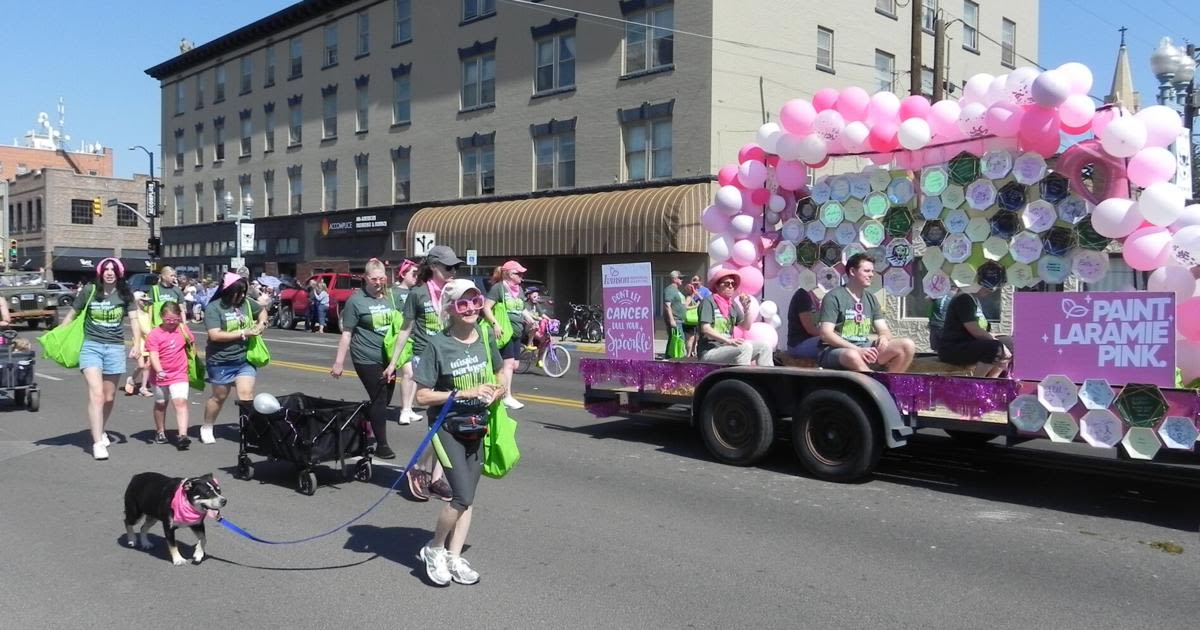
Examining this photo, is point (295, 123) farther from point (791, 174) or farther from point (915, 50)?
point (791, 174)

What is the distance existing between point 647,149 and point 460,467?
74.3ft

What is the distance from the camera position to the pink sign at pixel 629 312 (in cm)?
907

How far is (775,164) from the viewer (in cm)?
964

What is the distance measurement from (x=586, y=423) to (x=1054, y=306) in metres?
5.30

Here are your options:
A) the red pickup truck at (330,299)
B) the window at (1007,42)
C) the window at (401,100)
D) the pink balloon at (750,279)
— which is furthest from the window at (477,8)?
the pink balloon at (750,279)

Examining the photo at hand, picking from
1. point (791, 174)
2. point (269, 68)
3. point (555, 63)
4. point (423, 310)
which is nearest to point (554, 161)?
point (555, 63)

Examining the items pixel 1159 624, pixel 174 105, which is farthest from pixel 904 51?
pixel 174 105

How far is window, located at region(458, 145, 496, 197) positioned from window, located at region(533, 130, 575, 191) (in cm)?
216

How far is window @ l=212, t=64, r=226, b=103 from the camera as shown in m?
46.7

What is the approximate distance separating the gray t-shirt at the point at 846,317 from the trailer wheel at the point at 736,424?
30.7 inches

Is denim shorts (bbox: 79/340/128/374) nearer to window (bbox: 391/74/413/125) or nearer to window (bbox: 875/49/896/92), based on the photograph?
window (bbox: 875/49/896/92)

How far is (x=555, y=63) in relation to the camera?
96.5ft

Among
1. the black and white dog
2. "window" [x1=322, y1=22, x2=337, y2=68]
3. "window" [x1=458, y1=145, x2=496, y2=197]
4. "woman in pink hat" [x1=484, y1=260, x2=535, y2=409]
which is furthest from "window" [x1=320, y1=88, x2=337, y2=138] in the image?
the black and white dog

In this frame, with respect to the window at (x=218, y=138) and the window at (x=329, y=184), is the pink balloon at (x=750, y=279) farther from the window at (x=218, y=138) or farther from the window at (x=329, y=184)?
the window at (x=218, y=138)
